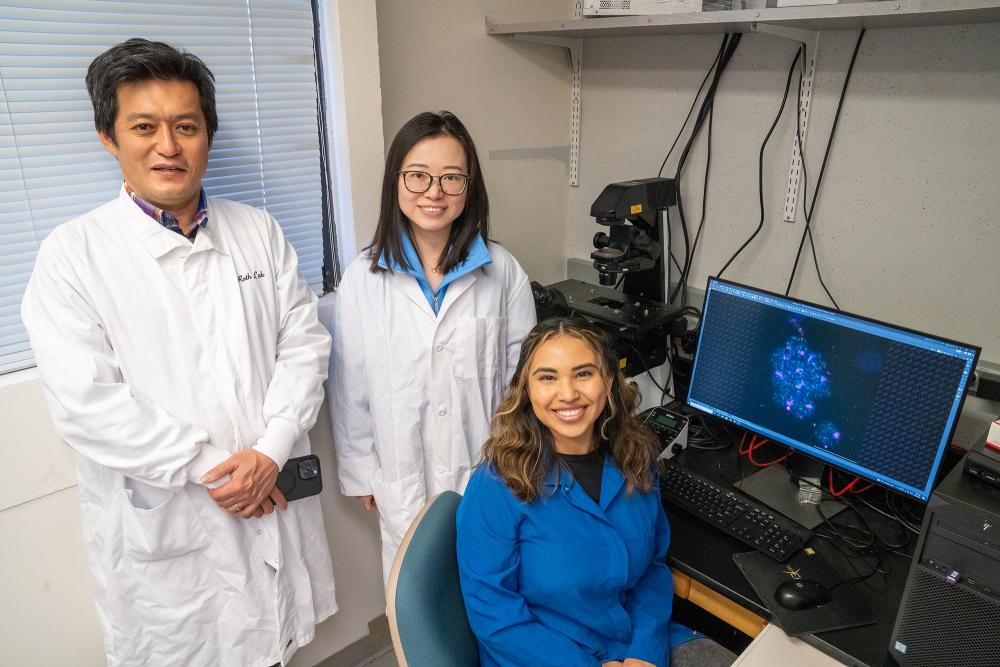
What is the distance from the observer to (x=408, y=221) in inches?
62.7

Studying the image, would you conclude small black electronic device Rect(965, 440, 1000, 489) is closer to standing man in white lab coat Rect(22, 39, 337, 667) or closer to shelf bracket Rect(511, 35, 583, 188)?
standing man in white lab coat Rect(22, 39, 337, 667)

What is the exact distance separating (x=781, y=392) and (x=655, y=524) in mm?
453

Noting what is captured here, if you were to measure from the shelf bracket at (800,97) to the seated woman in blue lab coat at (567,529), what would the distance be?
91 centimetres

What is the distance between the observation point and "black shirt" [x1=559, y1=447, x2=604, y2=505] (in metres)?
1.35

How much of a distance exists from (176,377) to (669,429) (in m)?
1.17

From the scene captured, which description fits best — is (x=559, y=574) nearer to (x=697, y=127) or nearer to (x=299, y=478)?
(x=299, y=478)

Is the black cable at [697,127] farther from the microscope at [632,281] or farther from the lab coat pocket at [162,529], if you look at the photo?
the lab coat pocket at [162,529]

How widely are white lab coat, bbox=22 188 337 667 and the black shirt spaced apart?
60 cm

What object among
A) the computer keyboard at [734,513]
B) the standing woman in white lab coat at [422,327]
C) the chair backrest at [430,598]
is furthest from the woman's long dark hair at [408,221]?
the computer keyboard at [734,513]

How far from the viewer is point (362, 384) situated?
1.67 meters

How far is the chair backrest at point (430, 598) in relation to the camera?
1.03 m

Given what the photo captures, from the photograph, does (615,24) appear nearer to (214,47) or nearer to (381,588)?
A: (214,47)

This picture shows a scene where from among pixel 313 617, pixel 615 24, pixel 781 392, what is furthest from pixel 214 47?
pixel 781 392

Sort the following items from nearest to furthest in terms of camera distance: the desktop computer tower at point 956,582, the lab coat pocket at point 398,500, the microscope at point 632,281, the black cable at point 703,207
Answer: the desktop computer tower at point 956,582 < the lab coat pocket at point 398,500 < the microscope at point 632,281 < the black cable at point 703,207
